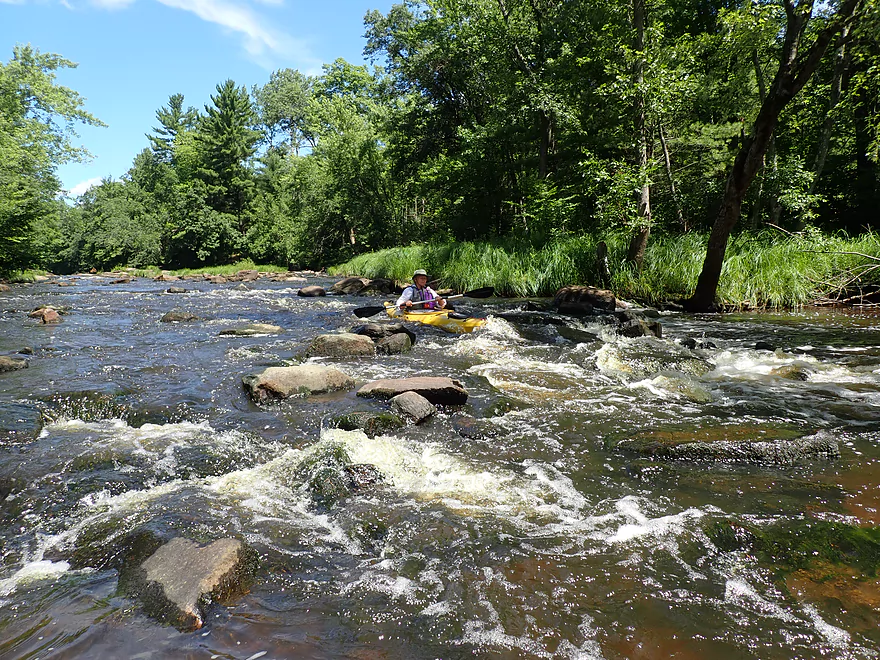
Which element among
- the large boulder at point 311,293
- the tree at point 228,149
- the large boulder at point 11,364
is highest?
the tree at point 228,149

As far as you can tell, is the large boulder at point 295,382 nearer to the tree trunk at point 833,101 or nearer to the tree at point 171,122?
the tree trunk at point 833,101

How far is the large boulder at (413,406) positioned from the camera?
499cm

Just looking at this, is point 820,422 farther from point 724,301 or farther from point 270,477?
point 724,301

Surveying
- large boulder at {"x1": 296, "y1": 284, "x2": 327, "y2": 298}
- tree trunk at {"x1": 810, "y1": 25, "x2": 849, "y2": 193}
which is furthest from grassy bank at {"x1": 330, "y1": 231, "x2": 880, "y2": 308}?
large boulder at {"x1": 296, "y1": 284, "x2": 327, "y2": 298}

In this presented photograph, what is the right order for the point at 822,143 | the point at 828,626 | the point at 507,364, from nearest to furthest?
the point at 828,626
the point at 507,364
the point at 822,143

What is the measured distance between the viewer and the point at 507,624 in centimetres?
222

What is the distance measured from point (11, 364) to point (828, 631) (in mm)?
9026

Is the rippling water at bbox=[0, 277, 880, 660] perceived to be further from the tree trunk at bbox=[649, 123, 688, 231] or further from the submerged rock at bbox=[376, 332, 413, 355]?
the tree trunk at bbox=[649, 123, 688, 231]

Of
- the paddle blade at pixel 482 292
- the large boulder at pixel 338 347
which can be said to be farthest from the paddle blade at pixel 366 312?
the paddle blade at pixel 482 292

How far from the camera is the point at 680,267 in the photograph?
12711mm

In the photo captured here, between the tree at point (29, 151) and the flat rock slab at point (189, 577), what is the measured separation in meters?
28.5

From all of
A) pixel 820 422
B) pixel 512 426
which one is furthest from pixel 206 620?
pixel 820 422

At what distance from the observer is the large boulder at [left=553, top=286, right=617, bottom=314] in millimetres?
11357

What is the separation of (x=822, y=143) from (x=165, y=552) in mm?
20115
